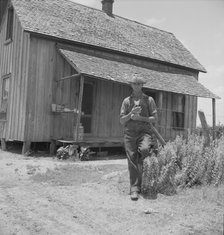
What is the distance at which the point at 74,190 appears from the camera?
249 inches

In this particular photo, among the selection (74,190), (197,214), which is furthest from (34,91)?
(197,214)

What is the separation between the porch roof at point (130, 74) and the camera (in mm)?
12405

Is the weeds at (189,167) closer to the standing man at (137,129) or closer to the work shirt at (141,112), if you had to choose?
the standing man at (137,129)

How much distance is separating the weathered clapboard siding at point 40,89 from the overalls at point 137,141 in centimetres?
715

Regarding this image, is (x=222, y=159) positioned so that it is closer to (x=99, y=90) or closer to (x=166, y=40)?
(x=99, y=90)

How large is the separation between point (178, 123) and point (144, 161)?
11.7 m

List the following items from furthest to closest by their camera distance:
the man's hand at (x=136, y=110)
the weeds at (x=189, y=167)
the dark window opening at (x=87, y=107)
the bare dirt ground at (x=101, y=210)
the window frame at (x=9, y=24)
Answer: the window frame at (x=9, y=24)
the dark window opening at (x=87, y=107)
the weeds at (x=189, y=167)
the man's hand at (x=136, y=110)
the bare dirt ground at (x=101, y=210)

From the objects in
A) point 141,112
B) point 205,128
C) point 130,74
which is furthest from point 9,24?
point 205,128

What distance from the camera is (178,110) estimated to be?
17.5 metres

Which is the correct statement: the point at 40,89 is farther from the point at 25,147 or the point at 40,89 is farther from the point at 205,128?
the point at 205,128

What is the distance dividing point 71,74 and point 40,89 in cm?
146

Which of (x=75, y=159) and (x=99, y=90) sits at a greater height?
(x=99, y=90)

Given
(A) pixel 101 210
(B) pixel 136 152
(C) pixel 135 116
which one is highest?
(C) pixel 135 116

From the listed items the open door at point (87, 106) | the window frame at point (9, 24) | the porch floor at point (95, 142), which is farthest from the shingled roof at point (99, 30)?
the porch floor at point (95, 142)
